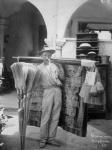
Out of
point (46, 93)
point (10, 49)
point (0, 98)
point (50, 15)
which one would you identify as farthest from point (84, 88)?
point (10, 49)

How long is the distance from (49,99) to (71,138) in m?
1.30

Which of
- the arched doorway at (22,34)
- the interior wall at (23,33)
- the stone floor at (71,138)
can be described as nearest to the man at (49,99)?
the stone floor at (71,138)

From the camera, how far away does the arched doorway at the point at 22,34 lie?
15.0 metres

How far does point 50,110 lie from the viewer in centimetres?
669

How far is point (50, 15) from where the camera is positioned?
1016 centimetres

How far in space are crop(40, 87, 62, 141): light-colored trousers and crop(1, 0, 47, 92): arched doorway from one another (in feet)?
26.1

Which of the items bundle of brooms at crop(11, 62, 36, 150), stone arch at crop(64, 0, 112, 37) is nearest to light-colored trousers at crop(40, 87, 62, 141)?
bundle of brooms at crop(11, 62, 36, 150)

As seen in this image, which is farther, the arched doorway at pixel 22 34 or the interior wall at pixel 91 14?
the arched doorway at pixel 22 34

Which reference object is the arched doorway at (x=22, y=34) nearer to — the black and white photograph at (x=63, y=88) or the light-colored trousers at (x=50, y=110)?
the black and white photograph at (x=63, y=88)

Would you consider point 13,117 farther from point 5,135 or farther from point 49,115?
point 49,115

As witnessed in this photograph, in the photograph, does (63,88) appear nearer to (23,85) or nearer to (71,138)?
(71,138)

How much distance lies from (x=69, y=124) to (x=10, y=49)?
9.42m

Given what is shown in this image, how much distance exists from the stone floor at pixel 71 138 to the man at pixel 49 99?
13.7 inches

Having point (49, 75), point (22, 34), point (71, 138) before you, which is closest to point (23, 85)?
point (49, 75)
